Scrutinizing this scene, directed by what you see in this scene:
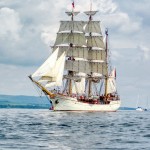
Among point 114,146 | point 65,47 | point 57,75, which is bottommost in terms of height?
point 114,146

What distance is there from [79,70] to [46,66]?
25654 millimetres

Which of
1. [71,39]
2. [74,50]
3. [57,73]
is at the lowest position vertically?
[57,73]

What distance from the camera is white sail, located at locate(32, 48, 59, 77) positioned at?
14188cm

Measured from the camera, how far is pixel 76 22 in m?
167

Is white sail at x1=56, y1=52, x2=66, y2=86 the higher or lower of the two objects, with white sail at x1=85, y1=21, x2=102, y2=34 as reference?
lower

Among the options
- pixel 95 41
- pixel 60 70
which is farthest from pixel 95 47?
pixel 60 70

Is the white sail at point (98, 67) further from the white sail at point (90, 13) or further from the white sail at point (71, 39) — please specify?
the white sail at point (90, 13)

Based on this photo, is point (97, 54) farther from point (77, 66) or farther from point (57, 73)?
point (57, 73)

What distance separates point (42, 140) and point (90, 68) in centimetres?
12614

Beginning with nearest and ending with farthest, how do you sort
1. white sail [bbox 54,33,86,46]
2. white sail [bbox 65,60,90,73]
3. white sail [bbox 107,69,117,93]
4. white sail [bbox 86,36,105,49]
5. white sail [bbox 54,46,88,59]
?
white sail [bbox 65,60,90,73], white sail [bbox 54,46,88,59], white sail [bbox 54,33,86,46], white sail [bbox 86,36,105,49], white sail [bbox 107,69,117,93]

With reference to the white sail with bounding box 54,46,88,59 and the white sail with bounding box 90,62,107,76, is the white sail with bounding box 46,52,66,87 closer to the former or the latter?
the white sail with bounding box 54,46,88,59

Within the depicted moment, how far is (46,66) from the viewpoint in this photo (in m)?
145

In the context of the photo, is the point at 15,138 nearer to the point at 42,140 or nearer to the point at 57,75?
the point at 42,140

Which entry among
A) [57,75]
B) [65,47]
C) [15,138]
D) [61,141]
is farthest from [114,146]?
[65,47]
